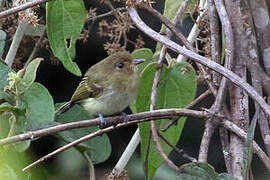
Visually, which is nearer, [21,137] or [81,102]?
[21,137]

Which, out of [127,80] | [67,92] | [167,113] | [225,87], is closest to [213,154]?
[67,92]

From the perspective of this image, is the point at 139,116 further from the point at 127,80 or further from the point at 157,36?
the point at 127,80

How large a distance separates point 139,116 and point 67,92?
5.13 feet

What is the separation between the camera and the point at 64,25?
233 centimetres

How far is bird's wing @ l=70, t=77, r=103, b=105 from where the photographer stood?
2.50 meters

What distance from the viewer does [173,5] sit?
2535 mm

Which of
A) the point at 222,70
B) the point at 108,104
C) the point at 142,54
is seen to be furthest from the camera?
the point at 142,54

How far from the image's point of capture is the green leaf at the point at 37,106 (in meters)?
2.18

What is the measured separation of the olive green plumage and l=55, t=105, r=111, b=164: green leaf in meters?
0.02

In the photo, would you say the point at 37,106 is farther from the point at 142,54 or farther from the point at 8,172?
the point at 142,54

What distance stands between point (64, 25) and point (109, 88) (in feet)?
1.05

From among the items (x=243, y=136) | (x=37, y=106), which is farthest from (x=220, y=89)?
(x=37, y=106)

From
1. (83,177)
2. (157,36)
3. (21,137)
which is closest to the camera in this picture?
(21,137)

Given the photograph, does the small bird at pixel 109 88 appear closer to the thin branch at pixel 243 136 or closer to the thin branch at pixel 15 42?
the thin branch at pixel 15 42
